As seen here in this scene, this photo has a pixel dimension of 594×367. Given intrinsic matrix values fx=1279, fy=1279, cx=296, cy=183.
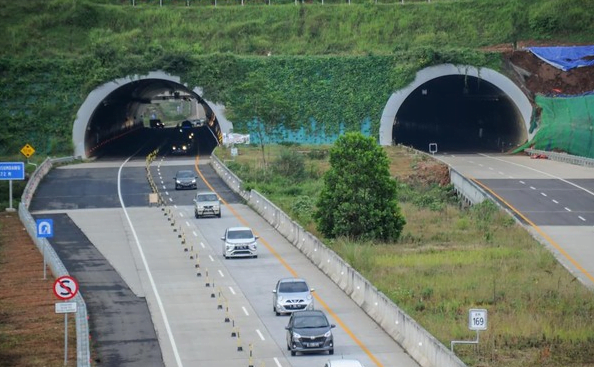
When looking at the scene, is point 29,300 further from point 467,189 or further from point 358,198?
point 467,189

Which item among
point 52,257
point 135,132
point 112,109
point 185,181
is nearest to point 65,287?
point 52,257

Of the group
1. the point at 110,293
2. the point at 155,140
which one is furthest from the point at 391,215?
the point at 155,140

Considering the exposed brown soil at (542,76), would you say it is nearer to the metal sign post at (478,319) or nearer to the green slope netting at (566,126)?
the green slope netting at (566,126)

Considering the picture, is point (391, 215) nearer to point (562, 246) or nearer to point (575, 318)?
point (562, 246)

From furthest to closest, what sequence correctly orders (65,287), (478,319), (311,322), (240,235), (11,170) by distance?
(11,170) → (240,235) → (311,322) → (65,287) → (478,319)

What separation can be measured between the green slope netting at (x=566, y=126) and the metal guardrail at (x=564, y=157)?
650 mm

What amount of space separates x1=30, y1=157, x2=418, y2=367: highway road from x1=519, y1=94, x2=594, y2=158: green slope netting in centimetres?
2463

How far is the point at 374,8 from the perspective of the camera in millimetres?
114500

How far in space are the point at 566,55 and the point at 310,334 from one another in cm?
6940

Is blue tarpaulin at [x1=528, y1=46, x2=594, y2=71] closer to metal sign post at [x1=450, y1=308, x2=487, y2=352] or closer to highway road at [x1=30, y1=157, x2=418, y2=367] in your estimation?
highway road at [x1=30, y1=157, x2=418, y2=367]

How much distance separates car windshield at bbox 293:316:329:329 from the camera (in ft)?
120

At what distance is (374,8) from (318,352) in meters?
81.2

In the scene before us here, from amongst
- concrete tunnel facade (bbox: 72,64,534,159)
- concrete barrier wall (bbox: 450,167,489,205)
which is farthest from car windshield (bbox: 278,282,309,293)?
concrete tunnel facade (bbox: 72,64,534,159)

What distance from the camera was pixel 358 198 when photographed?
190 ft
